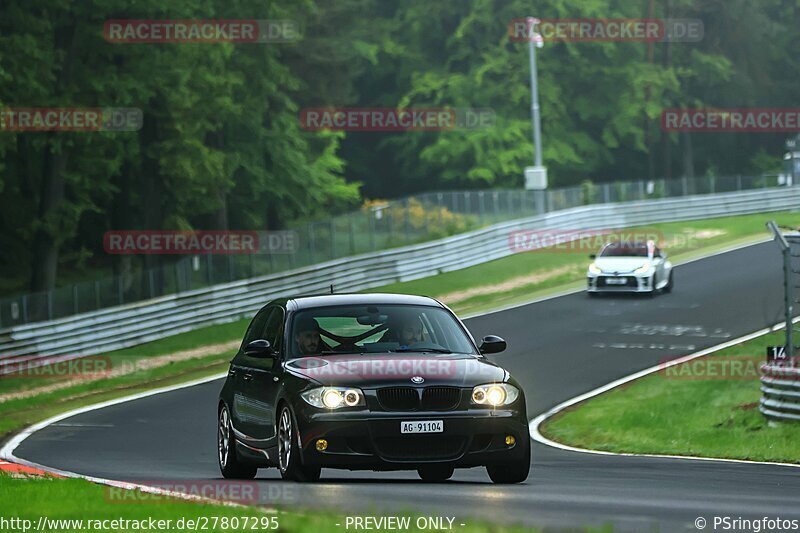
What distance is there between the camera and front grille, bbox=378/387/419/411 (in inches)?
477

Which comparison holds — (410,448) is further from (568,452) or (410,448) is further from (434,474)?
(568,452)

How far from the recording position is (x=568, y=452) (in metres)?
20.6

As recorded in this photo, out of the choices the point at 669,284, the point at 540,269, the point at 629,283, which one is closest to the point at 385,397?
the point at 629,283

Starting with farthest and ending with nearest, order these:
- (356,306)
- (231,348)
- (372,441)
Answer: (231,348) < (356,306) < (372,441)

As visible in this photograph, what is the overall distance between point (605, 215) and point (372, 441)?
147ft

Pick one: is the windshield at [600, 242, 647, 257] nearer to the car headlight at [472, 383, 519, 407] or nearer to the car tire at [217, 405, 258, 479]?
the car tire at [217, 405, 258, 479]

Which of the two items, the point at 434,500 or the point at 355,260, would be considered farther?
the point at 355,260

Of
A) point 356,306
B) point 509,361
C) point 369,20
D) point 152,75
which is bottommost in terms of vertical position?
point 509,361

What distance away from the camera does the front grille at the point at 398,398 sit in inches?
477

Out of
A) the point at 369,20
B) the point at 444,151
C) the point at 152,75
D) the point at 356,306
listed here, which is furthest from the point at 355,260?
the point at 369,20

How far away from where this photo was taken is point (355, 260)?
143 ft

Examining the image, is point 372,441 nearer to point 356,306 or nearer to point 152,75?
point 356,306

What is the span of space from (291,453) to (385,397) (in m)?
0.91

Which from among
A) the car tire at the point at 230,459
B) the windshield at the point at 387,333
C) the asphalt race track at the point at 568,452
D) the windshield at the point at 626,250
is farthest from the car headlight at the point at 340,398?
the windshield at the point at 626,250
